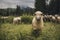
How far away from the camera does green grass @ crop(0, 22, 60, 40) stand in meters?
4.20

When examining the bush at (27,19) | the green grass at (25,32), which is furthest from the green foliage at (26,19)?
the green grass at (25,32)

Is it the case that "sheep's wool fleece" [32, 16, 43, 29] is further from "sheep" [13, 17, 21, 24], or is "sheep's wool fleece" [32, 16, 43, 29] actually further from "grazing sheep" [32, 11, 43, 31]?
"sheep" [13, 17, 21, 24]

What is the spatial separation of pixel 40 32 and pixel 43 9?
63cm

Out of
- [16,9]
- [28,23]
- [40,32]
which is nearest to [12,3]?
[16,9]

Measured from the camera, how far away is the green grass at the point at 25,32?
13.8 feet

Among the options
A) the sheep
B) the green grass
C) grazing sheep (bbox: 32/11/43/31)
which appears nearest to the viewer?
the green grass

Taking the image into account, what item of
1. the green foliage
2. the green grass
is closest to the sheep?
the green foliage

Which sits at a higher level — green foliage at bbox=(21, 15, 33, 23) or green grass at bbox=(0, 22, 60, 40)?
green foliage at bbox=(21, 15, 33, 23)

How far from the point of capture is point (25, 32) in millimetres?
4406

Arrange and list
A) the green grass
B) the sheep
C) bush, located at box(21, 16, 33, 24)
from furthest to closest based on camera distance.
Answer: the sheep → bush, located at box(21, 16, 33, 24) → the green grass

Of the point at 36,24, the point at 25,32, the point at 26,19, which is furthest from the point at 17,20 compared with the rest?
the point at 25,32

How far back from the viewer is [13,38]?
4.26m

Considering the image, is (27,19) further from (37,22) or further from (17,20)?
(37,22)

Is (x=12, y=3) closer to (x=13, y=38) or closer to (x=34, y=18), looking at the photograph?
(x=34, y=18)
